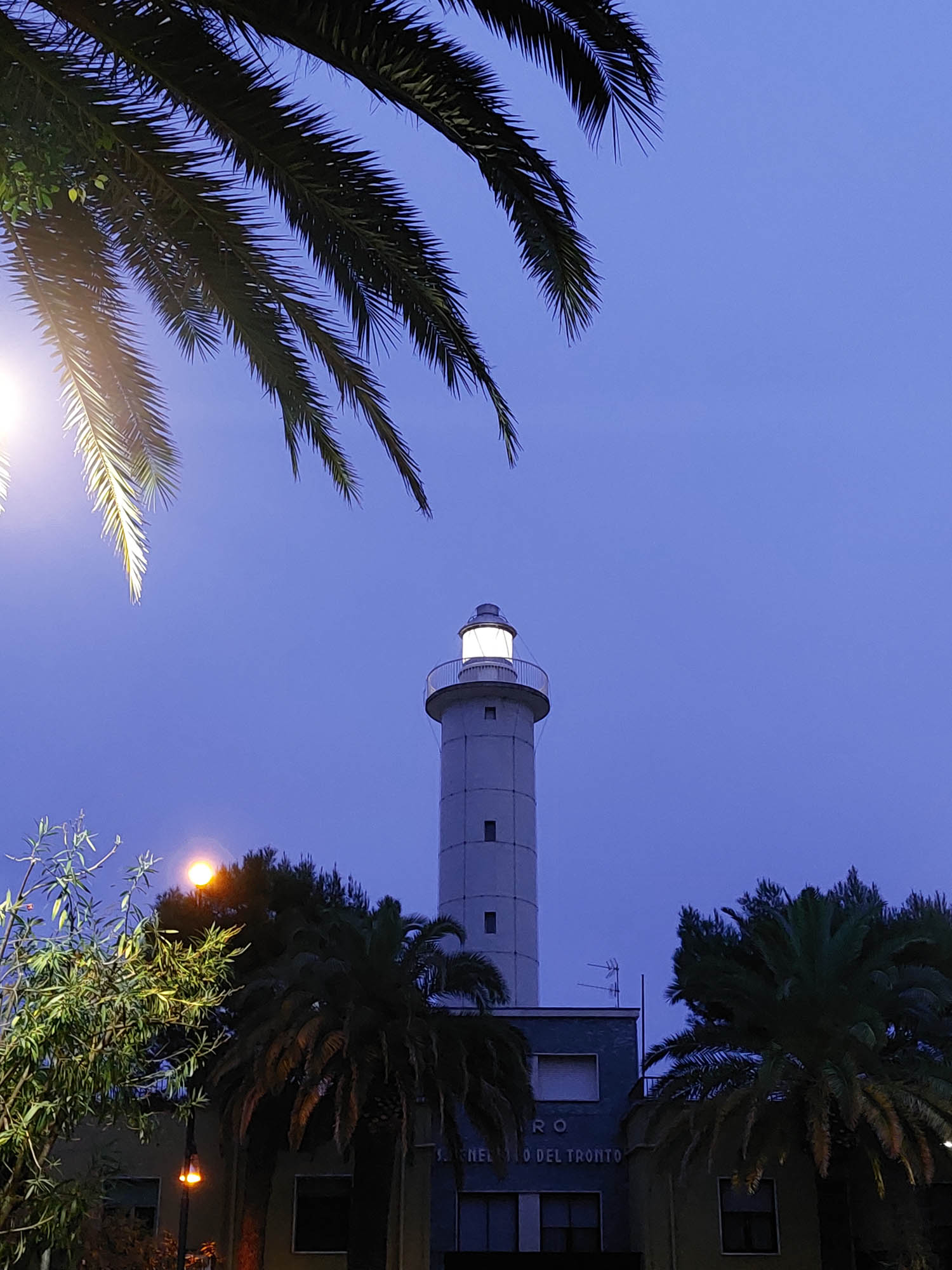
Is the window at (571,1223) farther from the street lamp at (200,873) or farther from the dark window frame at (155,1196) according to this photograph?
the street lamp at (200,873)

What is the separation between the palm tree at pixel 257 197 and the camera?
23.8 feet

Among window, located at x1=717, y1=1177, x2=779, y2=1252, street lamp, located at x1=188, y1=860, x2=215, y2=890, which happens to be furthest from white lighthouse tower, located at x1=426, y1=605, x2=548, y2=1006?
street lamp, located at x1=188, y1=860, x2=215, y2=890

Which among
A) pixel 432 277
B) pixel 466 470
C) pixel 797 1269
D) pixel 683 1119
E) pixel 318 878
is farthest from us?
pixel 466 470

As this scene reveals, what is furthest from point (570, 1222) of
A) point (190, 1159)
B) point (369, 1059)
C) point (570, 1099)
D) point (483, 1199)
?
point (190, 1159)

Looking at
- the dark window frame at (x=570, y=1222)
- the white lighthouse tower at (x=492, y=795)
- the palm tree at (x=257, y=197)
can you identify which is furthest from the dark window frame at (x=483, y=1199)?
the palm tree at (x=257, y=197)

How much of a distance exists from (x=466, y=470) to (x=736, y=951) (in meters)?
110

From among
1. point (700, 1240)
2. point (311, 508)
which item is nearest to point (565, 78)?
point (700, 1240)

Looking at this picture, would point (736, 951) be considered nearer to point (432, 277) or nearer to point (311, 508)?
point (432, 277)

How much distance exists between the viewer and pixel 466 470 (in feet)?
448

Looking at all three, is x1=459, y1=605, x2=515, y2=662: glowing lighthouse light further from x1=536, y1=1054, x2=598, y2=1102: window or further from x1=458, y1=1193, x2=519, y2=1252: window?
x1=458, y1=1193, x2=519, y2=1252: window

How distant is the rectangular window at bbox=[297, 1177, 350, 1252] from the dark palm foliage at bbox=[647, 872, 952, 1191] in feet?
23.8

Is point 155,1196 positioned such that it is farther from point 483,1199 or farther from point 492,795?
point 492,795

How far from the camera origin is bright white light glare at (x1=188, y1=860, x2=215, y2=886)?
14172mm

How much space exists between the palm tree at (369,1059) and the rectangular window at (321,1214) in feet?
7.78
